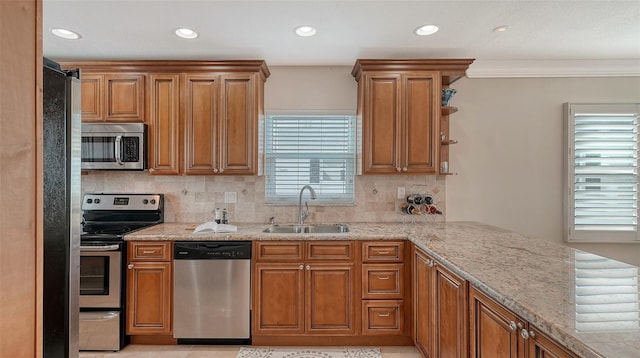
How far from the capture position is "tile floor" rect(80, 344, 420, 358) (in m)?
2.58

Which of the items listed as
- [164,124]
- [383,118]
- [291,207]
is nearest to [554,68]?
[383,118]

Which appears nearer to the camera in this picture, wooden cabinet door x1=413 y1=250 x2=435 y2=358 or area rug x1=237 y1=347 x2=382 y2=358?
wooden cabinet door x1=413 y1=250 x2=435 y2=358

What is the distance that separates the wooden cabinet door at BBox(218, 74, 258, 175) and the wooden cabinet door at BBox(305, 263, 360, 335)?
112 cm

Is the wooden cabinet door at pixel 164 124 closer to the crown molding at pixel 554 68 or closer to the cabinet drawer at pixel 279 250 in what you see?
the cabinet drawer at pixel 279 250

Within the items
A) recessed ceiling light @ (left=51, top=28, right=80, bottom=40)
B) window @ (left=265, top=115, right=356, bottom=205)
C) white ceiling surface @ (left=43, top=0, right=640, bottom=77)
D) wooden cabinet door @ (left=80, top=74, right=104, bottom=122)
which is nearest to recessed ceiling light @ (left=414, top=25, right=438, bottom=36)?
white ceiling surface @ (left=43, top=0, right=640, bottom=77)

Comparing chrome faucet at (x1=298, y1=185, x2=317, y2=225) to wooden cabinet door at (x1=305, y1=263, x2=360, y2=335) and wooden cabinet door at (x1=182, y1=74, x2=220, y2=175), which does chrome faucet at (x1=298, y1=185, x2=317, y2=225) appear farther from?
wooden cabinet door at (x1=182, y1=74, x2=220, y2=175)

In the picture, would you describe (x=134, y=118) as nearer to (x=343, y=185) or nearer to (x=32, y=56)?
Result: (x=343, y=185)

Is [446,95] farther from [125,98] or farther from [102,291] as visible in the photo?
[102,291]

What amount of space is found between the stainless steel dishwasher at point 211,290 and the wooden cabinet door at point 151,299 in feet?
0.24

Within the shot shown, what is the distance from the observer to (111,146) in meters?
2.96

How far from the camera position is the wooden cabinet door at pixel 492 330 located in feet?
4.18

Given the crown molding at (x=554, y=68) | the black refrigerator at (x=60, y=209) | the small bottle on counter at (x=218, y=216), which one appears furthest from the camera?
the crown molding at (x=554, y=68)

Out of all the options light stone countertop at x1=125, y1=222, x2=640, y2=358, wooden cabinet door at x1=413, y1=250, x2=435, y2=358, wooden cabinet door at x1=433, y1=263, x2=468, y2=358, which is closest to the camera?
light stone countertop at x1=125, y1=222, x2=640, y2=358

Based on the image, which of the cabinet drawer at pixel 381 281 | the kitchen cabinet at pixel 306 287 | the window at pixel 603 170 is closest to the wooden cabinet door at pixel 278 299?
the kitchen cabinet at pixel 306 287
